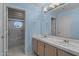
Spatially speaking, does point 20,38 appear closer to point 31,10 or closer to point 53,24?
point 31,10

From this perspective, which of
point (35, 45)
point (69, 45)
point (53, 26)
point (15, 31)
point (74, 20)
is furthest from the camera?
point (15, 31)

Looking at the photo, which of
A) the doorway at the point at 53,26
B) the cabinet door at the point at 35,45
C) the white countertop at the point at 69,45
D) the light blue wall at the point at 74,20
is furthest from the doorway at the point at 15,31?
the light blue wall at the point at 74,20

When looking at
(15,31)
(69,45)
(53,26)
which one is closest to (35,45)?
(53,26)

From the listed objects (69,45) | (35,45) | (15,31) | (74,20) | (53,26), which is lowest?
(35,45)

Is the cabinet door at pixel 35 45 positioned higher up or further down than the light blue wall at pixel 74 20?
further down

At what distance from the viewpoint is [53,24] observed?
7.53 feet

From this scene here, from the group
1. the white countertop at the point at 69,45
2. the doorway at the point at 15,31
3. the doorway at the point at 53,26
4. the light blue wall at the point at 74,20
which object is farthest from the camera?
the doorway at the point at 15,31

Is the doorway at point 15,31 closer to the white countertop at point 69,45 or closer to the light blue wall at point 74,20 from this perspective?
the white countertop at point 69,45

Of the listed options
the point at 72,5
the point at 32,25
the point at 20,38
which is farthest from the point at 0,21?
the point at 20,38

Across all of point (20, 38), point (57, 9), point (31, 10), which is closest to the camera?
point (57, 9)

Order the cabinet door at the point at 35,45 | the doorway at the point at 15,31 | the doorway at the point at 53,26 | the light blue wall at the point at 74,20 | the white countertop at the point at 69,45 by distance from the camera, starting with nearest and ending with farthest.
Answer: the white countertop at the point at 69,45 < the light blue wall at the point at 74,20 < the doorway at the point at 53,26 < the cabinet door at the point at 35,45 < the doorway at the point at 15,31

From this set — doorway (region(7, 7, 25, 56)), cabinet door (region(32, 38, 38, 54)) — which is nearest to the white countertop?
cabinet door (region(32, 38, 38, 54))

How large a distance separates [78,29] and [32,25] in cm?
166

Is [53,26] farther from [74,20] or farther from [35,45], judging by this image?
[35,45]
